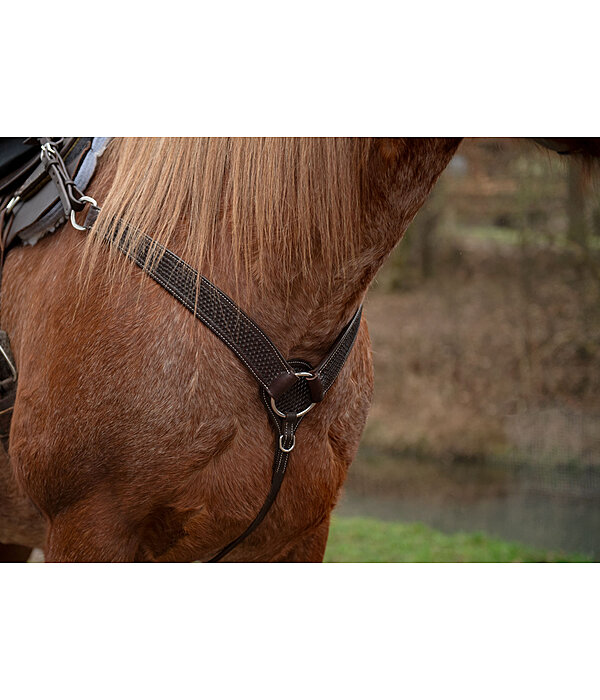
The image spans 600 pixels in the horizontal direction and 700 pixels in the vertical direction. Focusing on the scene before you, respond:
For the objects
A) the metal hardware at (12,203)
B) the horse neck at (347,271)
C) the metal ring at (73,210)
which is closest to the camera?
the horse neck at (347,271)

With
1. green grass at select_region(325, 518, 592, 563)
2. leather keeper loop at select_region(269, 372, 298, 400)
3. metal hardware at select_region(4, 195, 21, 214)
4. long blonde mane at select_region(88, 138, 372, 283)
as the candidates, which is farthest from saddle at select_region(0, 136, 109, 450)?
green grass at select_region(325, 518, 592, 563)

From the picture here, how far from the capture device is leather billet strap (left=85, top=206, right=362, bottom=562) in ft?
3.73

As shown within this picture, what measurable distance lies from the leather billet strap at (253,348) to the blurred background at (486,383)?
6.42ft

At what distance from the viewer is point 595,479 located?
3727 millimetres

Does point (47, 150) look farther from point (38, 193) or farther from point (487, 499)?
point (487, 499)

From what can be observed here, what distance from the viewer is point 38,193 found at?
1.33m

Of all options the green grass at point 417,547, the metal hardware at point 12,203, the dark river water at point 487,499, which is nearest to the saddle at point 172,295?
the metal hardware at point 12,203

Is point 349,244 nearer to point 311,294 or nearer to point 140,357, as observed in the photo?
point 311,294

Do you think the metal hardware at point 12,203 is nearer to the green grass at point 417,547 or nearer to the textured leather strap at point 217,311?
the textured leather strap at point 217,311

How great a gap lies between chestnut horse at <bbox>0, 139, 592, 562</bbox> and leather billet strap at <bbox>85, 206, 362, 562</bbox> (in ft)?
0.06

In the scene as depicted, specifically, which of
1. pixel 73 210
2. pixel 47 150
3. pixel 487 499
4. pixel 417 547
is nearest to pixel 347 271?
pixel 73 210

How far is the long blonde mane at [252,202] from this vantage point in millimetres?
1120
